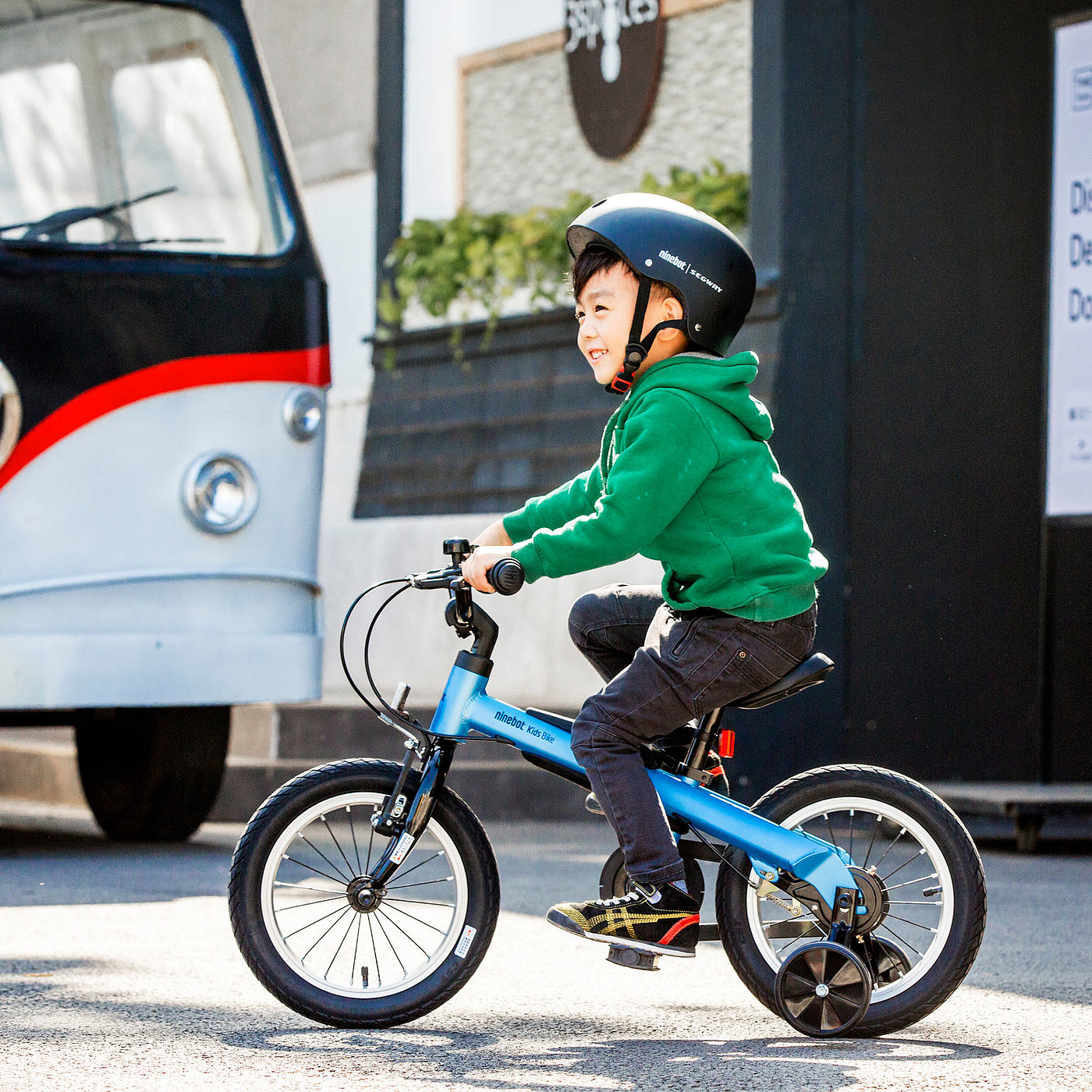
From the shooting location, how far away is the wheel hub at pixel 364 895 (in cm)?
405

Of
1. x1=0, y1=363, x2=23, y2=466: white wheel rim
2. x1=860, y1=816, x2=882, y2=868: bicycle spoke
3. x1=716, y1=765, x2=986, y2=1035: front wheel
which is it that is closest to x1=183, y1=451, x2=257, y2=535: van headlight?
x1=0, y1=363, x2=23, y2=466: white wheel rim

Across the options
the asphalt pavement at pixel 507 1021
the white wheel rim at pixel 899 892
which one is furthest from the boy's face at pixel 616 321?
the asphalt pavement at pixel 507 1021

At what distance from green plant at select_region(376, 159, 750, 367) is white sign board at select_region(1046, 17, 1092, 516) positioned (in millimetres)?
1543

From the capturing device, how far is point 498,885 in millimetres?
4004

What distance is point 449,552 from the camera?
399cm

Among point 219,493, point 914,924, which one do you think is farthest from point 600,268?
point 219,493

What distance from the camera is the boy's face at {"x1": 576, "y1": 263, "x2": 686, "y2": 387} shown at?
404cm

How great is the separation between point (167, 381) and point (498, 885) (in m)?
3.16

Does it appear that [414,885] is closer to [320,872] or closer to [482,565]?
[320,872]

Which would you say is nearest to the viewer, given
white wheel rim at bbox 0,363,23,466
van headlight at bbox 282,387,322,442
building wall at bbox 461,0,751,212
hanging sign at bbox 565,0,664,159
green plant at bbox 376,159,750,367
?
white wheel rim at bbox 0,363,23,466

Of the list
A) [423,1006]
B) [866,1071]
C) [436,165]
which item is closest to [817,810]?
[866,1071]

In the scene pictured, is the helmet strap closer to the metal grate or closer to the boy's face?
the boy's face

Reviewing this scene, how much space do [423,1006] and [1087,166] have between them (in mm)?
5892

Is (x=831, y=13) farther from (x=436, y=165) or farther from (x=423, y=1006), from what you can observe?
(x=423, y=1006)
